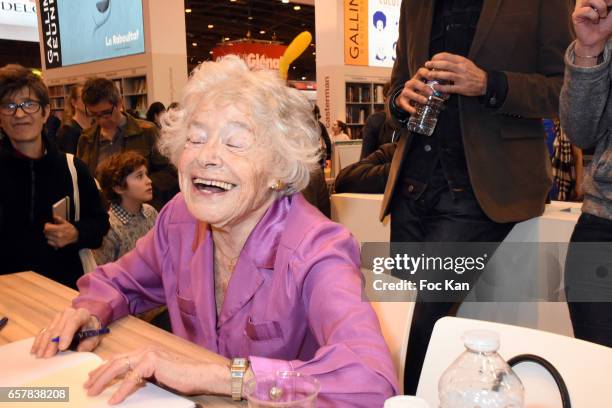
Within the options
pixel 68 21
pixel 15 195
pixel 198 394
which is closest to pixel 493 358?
pixel 198 394

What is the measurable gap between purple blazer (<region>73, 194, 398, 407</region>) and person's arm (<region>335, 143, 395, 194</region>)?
70.8 inches

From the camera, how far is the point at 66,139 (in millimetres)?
4500

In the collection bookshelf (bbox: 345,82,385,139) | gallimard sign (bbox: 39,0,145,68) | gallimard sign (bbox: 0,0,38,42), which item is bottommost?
bookshelf (bbox: 345,82,385,139)

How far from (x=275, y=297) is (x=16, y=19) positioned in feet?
43.5

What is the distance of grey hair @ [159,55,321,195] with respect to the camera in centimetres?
141

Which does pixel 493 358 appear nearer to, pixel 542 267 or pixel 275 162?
pixel 275 162

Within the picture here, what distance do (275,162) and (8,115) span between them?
5.02 ft

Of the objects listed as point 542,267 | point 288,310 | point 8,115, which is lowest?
point 542,267

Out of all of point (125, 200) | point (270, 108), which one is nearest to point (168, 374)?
point (270, 108)

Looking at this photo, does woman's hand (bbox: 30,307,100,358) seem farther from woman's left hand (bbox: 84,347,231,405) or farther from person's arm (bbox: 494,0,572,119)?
person's arm (bbox: 494,0,572,119)

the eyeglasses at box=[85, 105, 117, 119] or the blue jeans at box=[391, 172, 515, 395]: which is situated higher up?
the eyeglasses at box=[85, 105, 117, 119]

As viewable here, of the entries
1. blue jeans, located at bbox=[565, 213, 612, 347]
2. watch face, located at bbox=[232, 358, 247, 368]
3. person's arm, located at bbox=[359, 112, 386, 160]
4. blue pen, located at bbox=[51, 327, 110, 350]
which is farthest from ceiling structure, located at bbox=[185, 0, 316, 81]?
watch face, located at bbox=[232, 358, 247, 368]

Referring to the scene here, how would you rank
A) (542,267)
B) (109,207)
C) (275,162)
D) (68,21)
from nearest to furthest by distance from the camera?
(275,162) → (542,267) → (109,207) → (68,21)

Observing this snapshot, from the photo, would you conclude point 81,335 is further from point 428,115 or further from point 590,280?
point 590,280
